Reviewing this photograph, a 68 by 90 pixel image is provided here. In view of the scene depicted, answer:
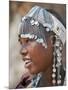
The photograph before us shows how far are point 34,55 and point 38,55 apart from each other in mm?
32

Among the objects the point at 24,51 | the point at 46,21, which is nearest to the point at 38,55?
the point at 24,51

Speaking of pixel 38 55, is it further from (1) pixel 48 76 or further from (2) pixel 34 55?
(1) pixel 48 76

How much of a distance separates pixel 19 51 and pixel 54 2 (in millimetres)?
490

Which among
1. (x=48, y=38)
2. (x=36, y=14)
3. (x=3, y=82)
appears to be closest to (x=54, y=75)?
(x=48, y=38)

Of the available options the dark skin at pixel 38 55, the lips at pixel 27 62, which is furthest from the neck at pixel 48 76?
the lips at pixel 27 62

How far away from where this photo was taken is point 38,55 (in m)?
1.56

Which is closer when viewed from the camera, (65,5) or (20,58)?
(20,58)

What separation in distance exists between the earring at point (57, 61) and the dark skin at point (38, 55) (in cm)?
3

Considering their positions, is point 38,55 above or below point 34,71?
above

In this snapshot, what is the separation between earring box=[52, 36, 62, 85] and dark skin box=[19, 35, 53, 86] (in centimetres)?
3

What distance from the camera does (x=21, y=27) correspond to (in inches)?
60.7

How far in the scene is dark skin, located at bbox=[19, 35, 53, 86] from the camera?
61.0 inches

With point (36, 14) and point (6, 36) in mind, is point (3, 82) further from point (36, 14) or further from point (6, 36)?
point (36, 14)

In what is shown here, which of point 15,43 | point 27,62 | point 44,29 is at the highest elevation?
point 44,29
